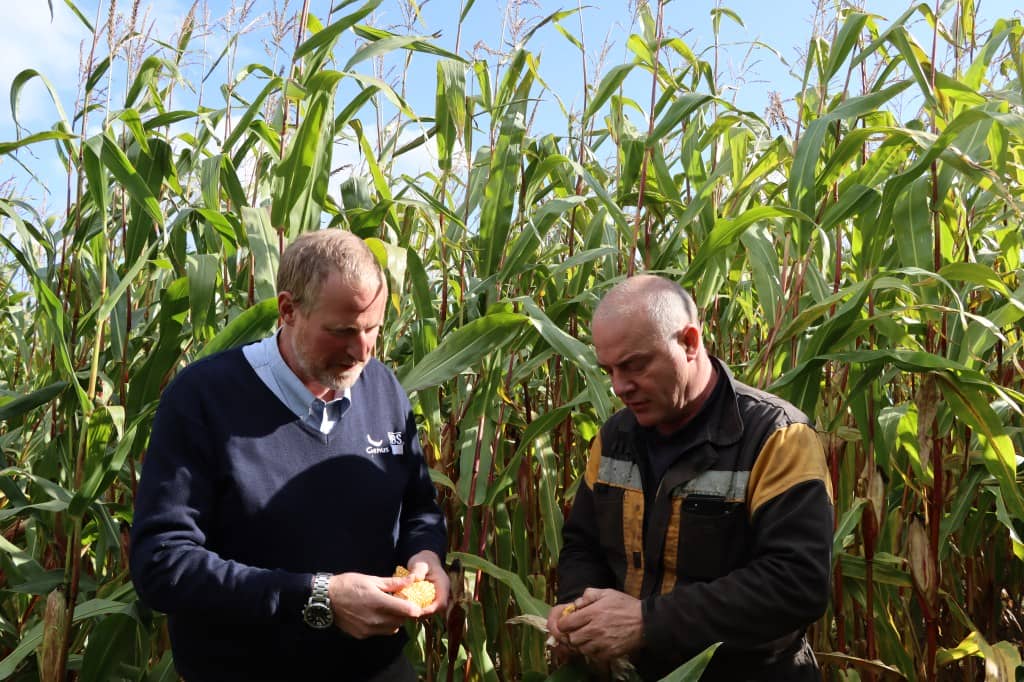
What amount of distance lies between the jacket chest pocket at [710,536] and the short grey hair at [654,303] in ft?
1.19

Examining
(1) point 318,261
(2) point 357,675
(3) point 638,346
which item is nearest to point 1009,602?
(3) point 638,346

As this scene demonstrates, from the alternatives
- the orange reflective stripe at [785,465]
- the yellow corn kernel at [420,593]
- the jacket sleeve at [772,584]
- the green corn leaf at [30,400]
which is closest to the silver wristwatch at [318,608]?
the yellow corn kernel at [420,593]

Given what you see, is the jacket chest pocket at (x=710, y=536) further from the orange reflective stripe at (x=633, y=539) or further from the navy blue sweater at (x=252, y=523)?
the navy blue sweater at (x=252, y=523)

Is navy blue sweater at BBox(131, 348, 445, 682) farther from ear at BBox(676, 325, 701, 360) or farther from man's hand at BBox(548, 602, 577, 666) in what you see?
ear at BBox(676, 325, 701, 360)

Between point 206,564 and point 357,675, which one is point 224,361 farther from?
point 357,675

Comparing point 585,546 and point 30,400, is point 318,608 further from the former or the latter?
point 30,400

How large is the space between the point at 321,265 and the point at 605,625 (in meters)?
0.92

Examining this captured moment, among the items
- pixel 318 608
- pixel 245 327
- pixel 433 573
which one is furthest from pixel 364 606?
pixel 245 327

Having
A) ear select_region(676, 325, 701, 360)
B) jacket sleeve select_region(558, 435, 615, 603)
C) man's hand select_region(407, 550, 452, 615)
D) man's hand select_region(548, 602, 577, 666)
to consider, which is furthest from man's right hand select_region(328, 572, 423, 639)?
ear select_region(676, 325, 701, 360)

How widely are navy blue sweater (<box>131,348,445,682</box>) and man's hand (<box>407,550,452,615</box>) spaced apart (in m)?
0.05

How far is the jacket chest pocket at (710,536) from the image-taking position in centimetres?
187

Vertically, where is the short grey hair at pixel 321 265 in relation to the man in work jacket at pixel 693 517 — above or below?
above

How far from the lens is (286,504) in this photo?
6.23 ft

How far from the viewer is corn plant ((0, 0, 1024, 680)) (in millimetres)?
2250
